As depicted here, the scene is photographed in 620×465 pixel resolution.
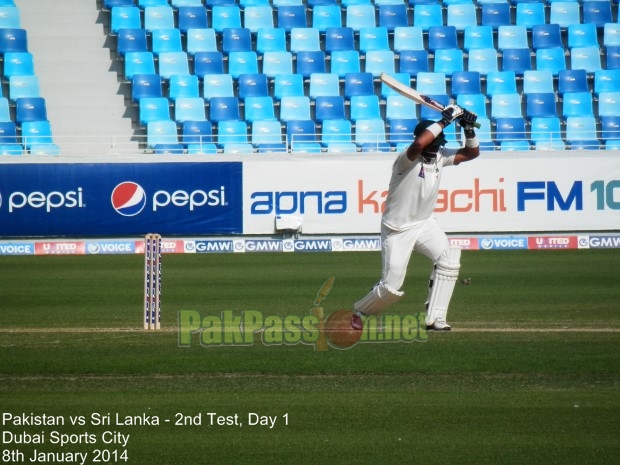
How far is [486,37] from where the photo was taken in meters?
27.6

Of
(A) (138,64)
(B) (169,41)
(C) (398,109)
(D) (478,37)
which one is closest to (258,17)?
(B) (169,41)

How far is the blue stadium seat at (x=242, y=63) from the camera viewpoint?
2655cm

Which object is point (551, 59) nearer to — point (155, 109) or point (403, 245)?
point (155, 109)

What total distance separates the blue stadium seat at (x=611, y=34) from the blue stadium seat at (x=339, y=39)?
698cm

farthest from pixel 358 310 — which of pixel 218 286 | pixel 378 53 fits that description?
pixel 378 53

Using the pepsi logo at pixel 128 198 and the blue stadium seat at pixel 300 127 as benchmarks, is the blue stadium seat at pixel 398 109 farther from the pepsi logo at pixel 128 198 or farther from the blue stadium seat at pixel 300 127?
the pepsi logo at pixel 128 198

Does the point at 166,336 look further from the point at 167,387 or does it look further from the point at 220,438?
the point at 220,438

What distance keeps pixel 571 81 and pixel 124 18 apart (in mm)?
11981

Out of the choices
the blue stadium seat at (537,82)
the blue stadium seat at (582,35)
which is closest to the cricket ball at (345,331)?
the blue stadium seat at (537,82)

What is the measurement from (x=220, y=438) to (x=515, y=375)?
118 inches

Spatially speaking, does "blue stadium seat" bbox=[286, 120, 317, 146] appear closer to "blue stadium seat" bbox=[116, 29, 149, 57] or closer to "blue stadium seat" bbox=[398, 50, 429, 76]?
"blue stadium seat" bbox=[398, 50, 429, 76]

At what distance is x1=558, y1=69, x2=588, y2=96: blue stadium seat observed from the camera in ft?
87.7

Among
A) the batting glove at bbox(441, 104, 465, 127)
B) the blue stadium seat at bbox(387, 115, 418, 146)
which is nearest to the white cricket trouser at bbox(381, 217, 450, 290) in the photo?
the batting glove at bbox(441, 104, 465, 127)

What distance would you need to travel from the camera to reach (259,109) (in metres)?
25.5
